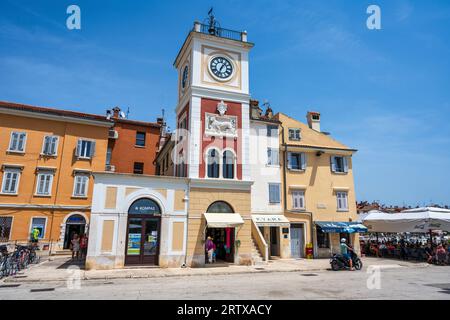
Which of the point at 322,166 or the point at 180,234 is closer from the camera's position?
the point at 180,234

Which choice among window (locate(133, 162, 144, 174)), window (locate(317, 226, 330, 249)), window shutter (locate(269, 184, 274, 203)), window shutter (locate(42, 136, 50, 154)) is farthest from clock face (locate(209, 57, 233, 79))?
window (locate(133, 162, 144, 174))

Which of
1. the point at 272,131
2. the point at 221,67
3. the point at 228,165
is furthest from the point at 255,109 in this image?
the point at 228,165

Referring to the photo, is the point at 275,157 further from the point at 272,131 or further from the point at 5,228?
the point at 5,228

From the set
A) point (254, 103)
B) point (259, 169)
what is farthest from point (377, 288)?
point (254, 103)

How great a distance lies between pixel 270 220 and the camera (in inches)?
901

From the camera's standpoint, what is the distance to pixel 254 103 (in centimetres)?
2791

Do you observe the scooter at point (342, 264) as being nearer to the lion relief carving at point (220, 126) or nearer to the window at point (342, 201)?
the window at point (342, 201)

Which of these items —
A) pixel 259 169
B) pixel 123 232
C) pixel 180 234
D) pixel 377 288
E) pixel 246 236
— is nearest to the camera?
pixel 377 288

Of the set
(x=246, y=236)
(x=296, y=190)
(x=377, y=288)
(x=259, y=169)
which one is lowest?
(x=377, y=288)

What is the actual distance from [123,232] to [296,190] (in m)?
14.6

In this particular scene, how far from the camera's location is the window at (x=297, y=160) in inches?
1018

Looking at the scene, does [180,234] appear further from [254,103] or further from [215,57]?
[254,103]

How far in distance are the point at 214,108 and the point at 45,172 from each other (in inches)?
596

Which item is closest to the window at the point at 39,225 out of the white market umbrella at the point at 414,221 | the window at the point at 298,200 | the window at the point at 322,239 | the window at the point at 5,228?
the window at the point at 5,228
